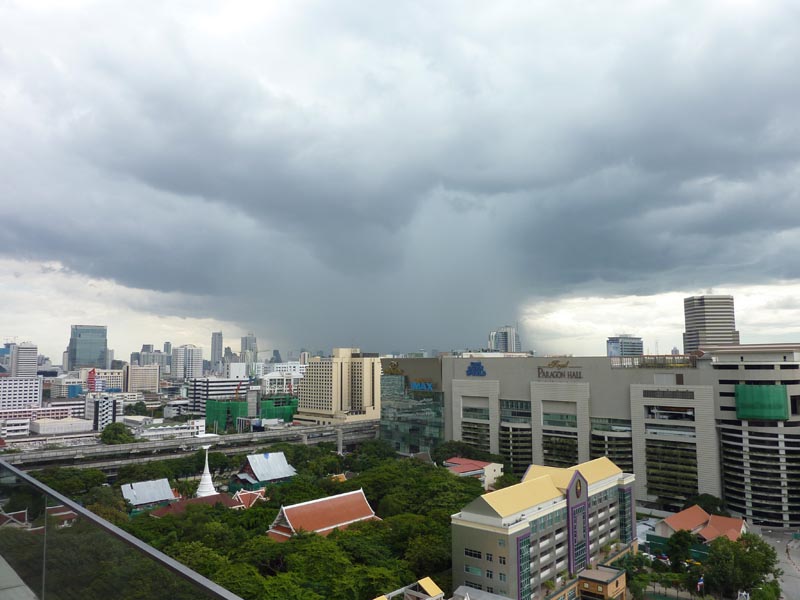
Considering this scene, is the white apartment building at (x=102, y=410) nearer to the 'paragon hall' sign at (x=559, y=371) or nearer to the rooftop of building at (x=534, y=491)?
the 'paragon hall' sign at (x=559, y=371)

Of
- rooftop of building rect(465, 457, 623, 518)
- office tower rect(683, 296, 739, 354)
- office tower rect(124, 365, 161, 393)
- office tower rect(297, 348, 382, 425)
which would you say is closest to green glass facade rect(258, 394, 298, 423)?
office tower rect(297, 348, 382, 425)

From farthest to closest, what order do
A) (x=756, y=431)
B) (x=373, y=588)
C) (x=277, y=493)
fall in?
(x=756, y=431) → (x=277, y=493) → (x=373, y=588)

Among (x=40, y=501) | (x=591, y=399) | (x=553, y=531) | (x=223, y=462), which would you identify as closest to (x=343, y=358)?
(x=223, y=462)

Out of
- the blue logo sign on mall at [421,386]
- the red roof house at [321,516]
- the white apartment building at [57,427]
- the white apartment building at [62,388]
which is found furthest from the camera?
the white apartment building at [62,388]

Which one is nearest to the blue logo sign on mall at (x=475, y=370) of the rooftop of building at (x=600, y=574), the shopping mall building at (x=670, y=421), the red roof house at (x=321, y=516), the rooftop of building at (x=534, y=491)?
the shopping mall building at (x=670, y=421)

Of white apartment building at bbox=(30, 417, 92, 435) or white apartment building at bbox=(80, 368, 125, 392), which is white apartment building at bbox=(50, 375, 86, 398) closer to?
white apartment building at bbox=(80, 368, 125, 392)

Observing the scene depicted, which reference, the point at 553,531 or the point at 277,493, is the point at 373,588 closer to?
the point at 553,531

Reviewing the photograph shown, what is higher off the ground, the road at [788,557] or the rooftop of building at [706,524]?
the rooftop of building at [706,524]
